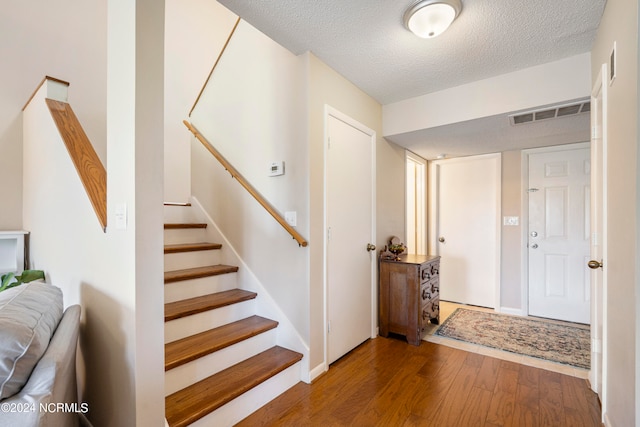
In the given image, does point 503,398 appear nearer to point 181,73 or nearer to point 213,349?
point 213,349

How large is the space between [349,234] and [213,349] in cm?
139

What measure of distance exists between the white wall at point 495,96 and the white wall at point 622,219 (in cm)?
59

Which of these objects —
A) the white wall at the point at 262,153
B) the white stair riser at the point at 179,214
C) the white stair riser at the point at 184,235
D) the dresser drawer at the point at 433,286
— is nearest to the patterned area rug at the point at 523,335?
the dresser drawer at the point at 433,286

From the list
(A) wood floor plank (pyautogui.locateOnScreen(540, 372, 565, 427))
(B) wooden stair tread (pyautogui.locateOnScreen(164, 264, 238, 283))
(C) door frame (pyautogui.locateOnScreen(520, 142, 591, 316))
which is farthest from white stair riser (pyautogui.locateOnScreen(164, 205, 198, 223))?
(C) door frame (pyautogui.locateOnScreen(520, 142, 591, 316))

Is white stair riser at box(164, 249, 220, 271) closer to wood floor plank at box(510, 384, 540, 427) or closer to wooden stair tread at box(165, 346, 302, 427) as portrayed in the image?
wooden stair tread at box(165, 346, 302, 427)

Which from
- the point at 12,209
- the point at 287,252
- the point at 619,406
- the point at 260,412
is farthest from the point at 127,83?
the point at 619,406

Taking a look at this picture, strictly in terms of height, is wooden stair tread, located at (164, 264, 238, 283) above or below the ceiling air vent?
below

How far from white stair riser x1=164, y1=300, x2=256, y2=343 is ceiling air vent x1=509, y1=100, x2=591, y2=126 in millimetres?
2787

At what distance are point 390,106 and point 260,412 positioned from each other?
2899mm

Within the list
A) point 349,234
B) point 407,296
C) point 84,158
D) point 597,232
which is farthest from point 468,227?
point 84,158

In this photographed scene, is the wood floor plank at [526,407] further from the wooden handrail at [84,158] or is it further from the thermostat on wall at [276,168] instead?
the wooden handrail at [84,158]

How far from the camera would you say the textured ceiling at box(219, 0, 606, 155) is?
5.55 feet

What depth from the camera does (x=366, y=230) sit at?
2838 mm

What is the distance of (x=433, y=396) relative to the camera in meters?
1.94
